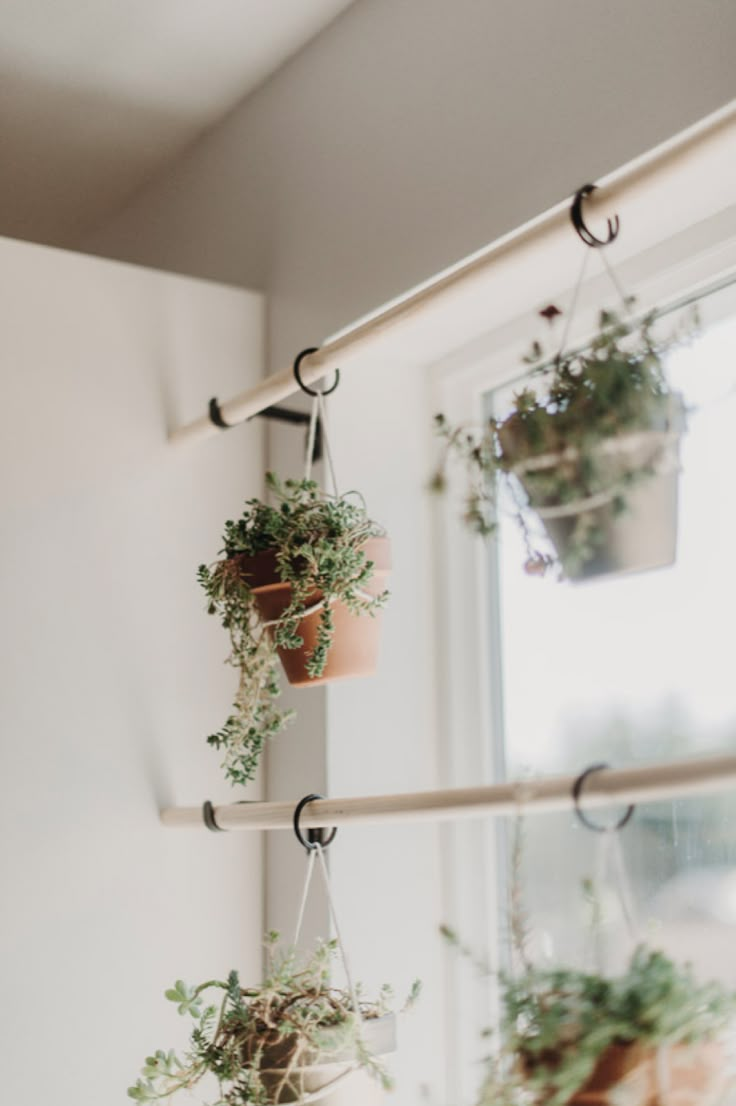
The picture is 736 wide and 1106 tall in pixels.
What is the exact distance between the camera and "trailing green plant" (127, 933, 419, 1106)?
1268 millimetres

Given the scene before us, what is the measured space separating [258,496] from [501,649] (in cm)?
47

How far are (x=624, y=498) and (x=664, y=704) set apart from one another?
545 mm

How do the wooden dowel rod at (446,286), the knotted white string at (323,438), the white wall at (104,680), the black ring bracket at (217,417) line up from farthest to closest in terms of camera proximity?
the black ring bracket at (217,417) < the white wall at (104,680) < the knotted white string at (323,438) < the wooden dowel rod at (446,286)

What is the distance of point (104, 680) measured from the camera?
5.71ft

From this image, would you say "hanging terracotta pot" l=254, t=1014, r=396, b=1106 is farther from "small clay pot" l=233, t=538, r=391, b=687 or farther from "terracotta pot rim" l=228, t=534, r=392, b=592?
"terracotta pot rim" l=228, t=534, r=392, b=592

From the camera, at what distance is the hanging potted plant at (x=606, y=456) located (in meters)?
1.06

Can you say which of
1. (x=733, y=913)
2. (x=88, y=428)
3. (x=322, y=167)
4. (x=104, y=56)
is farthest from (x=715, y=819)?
(x=104, y=56)

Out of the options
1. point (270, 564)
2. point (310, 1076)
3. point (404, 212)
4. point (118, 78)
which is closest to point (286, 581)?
point (270, 564)

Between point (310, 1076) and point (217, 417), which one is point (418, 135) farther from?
point (310, 1076)

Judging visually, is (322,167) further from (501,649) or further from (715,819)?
(715,819)

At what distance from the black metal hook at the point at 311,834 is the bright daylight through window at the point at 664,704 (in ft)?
0.98

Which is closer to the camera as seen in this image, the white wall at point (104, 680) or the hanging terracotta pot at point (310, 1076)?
the hanging terracotta pot at point (310, 1076)

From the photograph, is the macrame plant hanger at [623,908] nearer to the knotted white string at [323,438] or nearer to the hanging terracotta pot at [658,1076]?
the hanging terracotta pot at [658,1076]

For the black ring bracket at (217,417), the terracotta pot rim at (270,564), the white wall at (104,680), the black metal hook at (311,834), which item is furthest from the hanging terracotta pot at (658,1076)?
the black ring bracket at (217,417)
